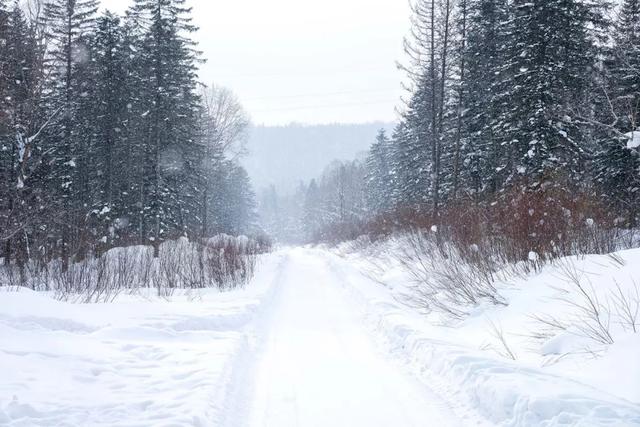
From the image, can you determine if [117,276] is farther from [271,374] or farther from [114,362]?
[271,374]

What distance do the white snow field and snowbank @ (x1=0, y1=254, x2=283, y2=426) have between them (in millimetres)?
16

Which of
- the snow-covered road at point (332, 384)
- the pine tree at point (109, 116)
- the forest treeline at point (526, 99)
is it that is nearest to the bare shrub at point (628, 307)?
the snow-covered road at point (332, 384)

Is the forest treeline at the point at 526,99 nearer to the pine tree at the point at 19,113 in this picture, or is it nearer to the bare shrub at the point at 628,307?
the bare shrub at the point at 628,307

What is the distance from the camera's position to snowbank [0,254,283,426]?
3686mm

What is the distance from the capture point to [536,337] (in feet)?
17.3

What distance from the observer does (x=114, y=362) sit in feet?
16.6

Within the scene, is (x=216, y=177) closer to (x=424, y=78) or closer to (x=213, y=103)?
(x=213, y=103)

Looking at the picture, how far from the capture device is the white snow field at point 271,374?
3662 mm

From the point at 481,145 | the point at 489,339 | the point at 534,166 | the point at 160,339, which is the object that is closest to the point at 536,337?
the point at 489,339

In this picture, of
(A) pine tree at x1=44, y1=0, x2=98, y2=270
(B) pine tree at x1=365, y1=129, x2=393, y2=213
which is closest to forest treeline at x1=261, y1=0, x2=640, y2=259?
(A) pine tree at x1=44, y1=0, x2=98, y2=270

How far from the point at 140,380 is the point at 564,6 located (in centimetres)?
2131

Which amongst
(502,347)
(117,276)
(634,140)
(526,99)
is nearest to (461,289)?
(502,347)

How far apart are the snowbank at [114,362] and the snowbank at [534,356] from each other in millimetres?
2555

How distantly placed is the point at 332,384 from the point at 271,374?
34.4 inches
